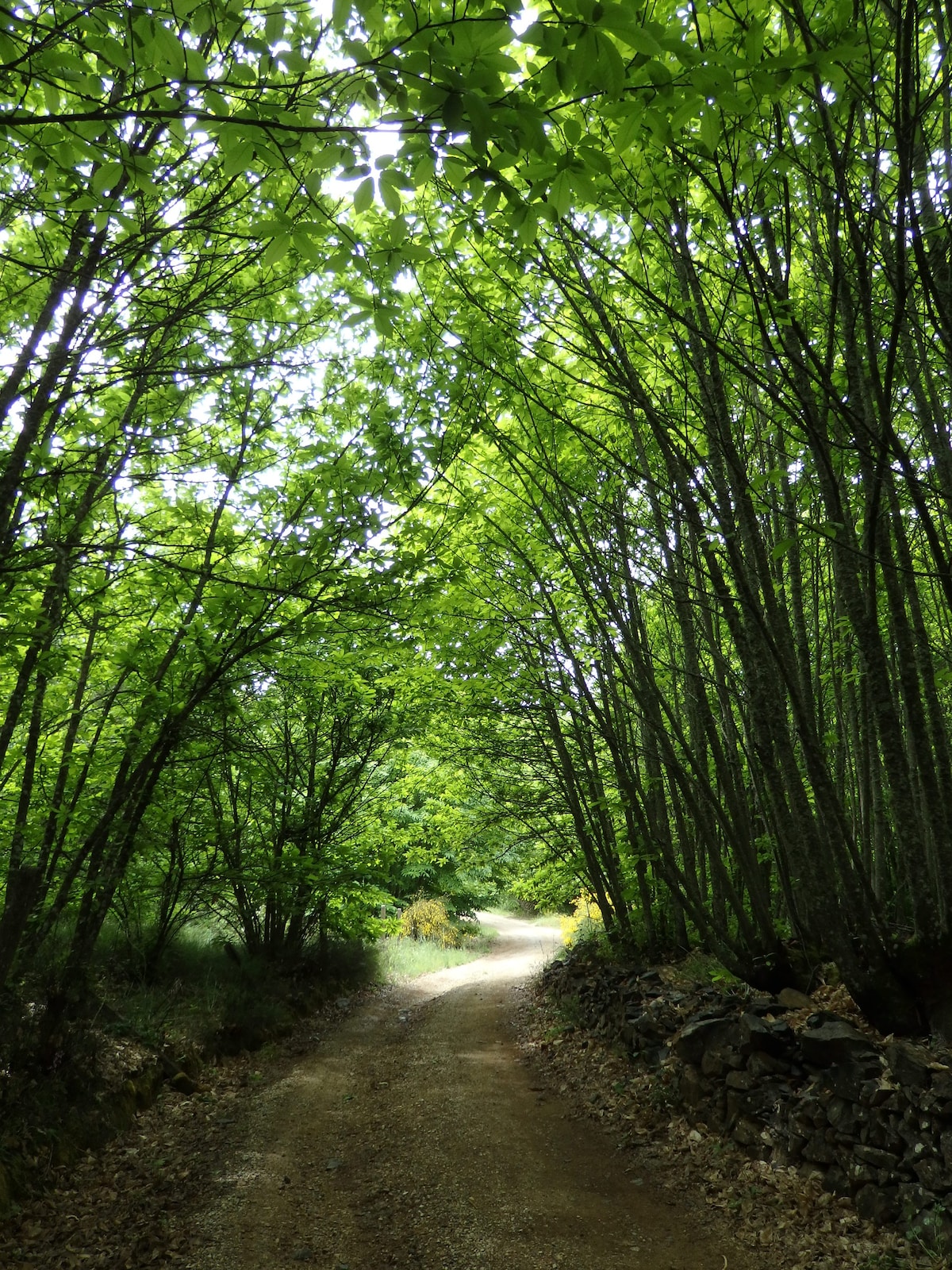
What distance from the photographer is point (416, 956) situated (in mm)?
16141

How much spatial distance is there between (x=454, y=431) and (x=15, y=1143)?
5.50 meters

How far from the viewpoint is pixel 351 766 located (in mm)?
10641

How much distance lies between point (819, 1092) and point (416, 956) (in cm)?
1338

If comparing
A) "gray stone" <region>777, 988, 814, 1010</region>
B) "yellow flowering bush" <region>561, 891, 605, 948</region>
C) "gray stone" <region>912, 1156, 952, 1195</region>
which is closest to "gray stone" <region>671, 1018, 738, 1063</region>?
"gray stone" <region>777, 988, 814, 1010</region>

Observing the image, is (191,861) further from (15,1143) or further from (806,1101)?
(806,1101)

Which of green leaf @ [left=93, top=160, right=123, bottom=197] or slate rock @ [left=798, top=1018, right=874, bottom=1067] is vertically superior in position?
green leaf @ [left=93, top=160, right=123, bottom=197]

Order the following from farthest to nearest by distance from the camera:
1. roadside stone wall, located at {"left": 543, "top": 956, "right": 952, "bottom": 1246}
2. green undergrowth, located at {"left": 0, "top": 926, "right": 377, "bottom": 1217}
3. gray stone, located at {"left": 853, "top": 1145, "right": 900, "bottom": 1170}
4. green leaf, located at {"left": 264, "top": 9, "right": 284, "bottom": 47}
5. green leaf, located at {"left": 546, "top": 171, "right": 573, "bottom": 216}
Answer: green undergrowth, located at {"left": 0, "top": 926, "right": 377, "bottom": 1217}
gray stone, located at {"left": 853, "top": 1145, "right": 900, "bottom": 1170}
roadside stone wall, located at {"left": 543, "top": 956, "right": 952, "bottom": 1246}
green leaf, located at {"left": 546, "top": 171, "right": 573, "bottom": 216}
green leaf, located at {"left": 264, "top": 9, "right": 284, "bottom": 47}

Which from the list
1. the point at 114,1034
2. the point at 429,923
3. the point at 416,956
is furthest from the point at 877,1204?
the point at 429,923

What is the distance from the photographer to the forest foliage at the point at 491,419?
5.97 feet

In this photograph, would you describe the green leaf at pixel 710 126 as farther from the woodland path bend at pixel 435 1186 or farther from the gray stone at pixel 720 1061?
the gray stone at pixel 720 1061

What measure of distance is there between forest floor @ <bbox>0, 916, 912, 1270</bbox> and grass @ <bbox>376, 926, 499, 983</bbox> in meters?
7.27

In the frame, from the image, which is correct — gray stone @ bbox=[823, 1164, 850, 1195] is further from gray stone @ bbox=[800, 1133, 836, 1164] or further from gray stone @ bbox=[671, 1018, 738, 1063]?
gray stone @ bbox=[671, 1018, 738, 1063]

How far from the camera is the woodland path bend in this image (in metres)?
3.66

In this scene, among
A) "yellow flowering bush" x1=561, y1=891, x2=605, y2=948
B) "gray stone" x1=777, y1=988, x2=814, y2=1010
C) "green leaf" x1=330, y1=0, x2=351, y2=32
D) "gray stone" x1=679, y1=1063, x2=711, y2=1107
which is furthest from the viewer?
"yellow flowering bush" x1=561, y1=891, x2=605, y2=948
